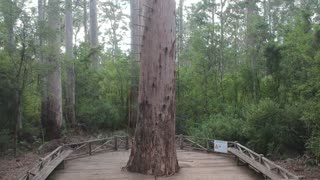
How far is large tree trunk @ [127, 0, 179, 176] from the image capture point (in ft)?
26.6

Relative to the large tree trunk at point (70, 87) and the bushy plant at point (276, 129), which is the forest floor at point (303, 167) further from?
the large tree trunk at point (70, 87)

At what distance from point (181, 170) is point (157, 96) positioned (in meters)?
1.81

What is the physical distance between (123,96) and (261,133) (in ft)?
24.8

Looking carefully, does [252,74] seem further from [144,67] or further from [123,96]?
[144,67]

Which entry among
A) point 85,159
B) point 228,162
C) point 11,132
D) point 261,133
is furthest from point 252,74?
point 11,132

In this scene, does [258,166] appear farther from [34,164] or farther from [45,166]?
[34,164]

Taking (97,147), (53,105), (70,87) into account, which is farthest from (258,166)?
(70,87)

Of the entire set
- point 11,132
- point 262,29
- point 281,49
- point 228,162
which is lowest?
point 228,162

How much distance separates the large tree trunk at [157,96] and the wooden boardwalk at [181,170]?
41cm

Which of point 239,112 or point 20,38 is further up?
point 20,38

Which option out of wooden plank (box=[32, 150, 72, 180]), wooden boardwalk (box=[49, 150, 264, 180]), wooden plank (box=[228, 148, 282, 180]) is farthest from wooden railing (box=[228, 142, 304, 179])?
wooden plank (box=[32, 150, 72, 180])

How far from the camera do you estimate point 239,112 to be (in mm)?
15273

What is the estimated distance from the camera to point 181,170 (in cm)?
851

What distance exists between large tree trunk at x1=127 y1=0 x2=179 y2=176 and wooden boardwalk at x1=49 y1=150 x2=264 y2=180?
407 mm
